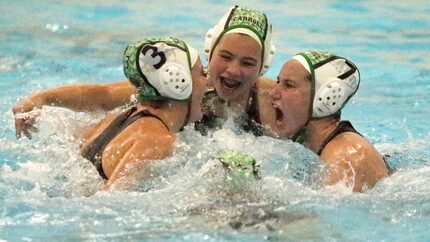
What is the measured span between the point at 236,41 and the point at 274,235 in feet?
5.06

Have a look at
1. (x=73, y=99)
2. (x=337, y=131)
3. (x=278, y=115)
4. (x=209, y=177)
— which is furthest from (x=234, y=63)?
(x=209, y=177)

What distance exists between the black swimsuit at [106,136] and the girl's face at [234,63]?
608 mm

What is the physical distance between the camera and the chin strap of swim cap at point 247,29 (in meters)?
4.86

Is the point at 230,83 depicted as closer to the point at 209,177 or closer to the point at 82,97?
the point at 82,97

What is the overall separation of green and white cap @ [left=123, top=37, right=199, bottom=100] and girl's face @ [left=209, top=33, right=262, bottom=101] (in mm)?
418

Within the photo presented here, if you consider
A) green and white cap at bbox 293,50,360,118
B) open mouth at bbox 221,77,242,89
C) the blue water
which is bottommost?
the blue water

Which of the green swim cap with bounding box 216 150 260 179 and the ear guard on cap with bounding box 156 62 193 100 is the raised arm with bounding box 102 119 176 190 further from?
the green swim cap with bounding box 216 150 260 179

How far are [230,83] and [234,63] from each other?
12cm

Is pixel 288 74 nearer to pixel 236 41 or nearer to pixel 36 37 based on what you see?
pixel 236 41

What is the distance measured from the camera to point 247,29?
485 centimetres

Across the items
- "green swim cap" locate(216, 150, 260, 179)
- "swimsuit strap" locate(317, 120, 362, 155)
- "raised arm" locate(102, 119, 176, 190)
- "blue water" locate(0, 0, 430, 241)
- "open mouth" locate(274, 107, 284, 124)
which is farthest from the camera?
"open mouth" locate(274, 107, 284, 124)

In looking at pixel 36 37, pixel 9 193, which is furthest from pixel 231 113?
pixel 36 37

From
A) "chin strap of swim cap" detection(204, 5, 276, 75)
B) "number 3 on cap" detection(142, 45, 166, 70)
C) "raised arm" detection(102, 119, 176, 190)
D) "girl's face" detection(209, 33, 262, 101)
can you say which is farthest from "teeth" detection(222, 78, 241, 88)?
"raised arm" detection(102, 119, 176, 190)

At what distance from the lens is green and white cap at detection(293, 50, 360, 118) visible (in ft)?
14.9
